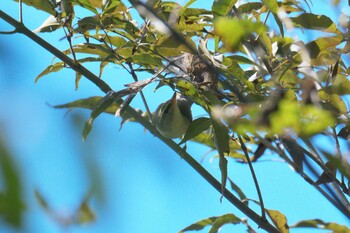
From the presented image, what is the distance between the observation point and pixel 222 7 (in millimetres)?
963

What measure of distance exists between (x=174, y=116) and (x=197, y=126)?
0.15 ft

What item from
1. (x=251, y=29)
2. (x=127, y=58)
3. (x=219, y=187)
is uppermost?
(x=127, y=58)

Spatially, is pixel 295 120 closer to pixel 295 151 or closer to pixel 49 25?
pixel 295 151

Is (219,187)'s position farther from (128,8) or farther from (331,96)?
(128,8)

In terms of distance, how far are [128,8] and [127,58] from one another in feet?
0.71

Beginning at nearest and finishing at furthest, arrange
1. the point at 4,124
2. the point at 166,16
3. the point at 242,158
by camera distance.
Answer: the point at 4,124 → the point at 166,16 → the point at 242,158

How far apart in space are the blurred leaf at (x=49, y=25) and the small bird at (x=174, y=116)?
267mm

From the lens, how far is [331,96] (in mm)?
968

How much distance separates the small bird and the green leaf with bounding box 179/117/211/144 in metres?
0.02

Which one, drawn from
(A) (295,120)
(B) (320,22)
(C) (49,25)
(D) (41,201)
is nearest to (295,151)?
(A) (295,120)

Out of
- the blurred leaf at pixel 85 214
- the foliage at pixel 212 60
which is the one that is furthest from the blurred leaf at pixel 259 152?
the blurred leaf at pixel 85 214

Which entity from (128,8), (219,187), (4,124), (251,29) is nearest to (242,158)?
(219,187)

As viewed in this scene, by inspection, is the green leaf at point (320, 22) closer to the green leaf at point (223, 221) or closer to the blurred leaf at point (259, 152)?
the blurred leaf at point (259, 152)

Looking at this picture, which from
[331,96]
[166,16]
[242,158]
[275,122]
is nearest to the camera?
[275,122]
